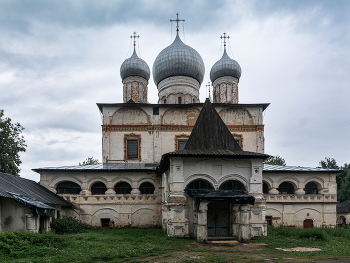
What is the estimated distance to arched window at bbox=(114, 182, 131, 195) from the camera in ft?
57.0

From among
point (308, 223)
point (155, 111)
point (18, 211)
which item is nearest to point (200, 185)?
point (18, 211)

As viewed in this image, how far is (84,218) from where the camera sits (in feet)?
53.7

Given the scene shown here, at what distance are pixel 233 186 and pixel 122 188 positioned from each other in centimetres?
737

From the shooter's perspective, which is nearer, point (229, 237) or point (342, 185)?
point (229, 237)

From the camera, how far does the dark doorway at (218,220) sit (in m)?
12.2

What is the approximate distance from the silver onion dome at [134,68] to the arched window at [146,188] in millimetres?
8834

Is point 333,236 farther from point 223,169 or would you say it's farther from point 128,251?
point 128,251

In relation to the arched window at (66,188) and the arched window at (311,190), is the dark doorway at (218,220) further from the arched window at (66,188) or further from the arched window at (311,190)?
the arched window at (66,188)

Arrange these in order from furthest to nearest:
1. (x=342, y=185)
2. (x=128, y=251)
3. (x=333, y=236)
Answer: (x=342, y=185), (x=333, y=236), (x=128, y=251)

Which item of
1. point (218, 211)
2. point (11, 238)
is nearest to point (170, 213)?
point (218, 211)

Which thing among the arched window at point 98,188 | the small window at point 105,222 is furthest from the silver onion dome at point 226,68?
the small window at point 105,222

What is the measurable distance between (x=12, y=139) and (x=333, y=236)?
1969cm

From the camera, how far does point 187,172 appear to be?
1215 centimetres

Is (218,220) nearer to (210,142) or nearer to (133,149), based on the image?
(210,142)
